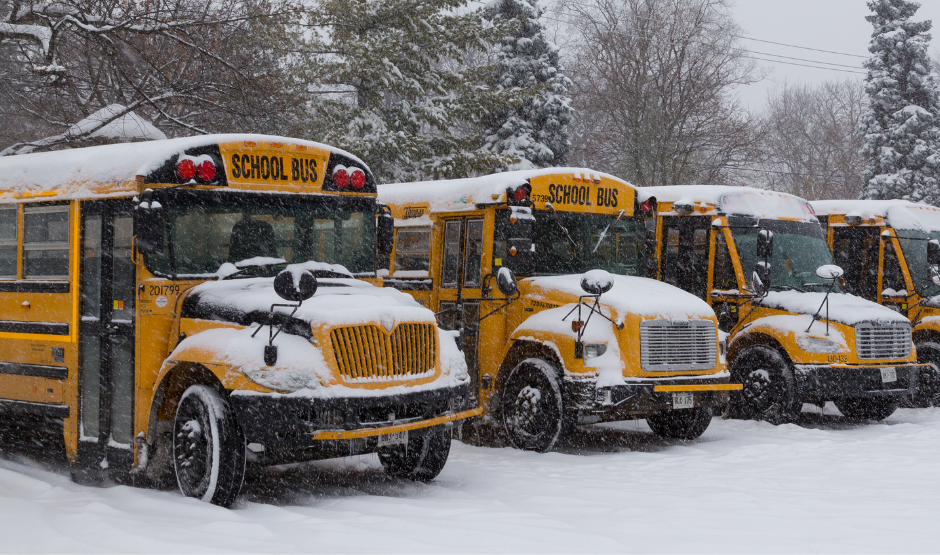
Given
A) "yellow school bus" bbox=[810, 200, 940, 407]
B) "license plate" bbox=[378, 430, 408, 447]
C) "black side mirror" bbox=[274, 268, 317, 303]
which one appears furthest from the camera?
"yellow school bus" bbox=[810, 200, 940, 407]

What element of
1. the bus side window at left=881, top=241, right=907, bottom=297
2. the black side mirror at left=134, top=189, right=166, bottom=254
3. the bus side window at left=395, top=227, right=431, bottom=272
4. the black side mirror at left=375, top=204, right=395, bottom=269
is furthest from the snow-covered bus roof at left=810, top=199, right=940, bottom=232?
the black side mirror at left=134, top=189, right=166, bottom=254

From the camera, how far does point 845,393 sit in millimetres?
10773

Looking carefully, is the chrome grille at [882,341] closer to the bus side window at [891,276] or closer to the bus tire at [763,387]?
the bus tire at [763,387]

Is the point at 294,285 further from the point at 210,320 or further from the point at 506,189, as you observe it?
the point at 506,189

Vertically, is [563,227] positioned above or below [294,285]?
above

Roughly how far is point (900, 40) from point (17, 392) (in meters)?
30.8

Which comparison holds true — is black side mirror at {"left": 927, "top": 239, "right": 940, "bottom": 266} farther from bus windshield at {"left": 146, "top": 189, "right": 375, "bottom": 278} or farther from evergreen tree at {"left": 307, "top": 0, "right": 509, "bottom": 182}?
evergreen tree at {"left": 307, "top": 0, "right": 509, "bottom": 182}

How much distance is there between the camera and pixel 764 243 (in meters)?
10.9

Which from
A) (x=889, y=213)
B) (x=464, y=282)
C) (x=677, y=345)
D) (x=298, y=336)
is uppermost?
(x=889, y=213)

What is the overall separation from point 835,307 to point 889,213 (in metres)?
3.29

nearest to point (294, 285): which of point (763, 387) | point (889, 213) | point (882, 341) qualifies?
point (763, 387)

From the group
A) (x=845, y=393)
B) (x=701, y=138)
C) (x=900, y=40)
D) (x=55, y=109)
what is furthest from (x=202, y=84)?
(x=900, y=40)

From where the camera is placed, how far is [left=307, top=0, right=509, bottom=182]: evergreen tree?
22219mm

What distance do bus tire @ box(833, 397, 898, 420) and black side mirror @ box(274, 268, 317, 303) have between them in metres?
7.80
